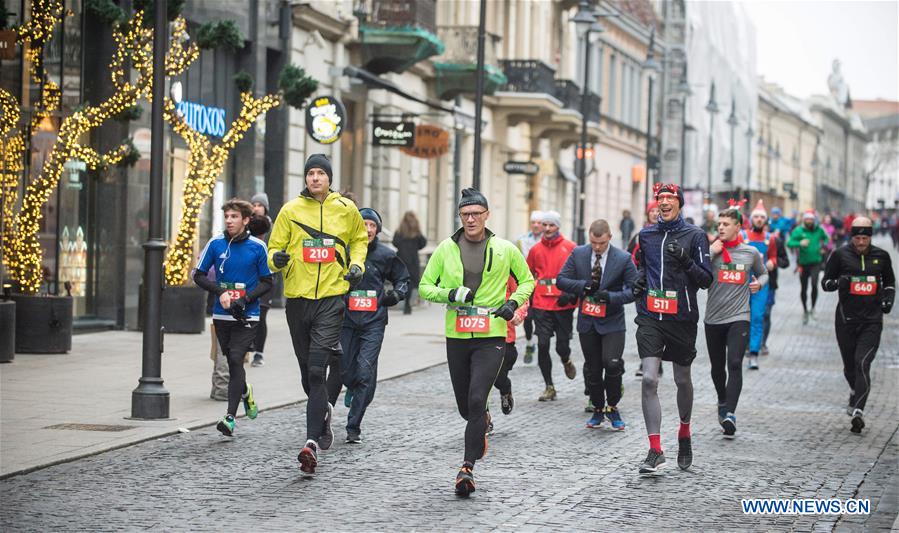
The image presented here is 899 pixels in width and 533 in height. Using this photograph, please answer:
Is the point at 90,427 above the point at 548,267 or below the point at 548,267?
below

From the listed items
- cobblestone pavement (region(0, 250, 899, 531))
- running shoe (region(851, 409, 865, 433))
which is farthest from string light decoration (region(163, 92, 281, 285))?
running shoe (region(851, 409, 865, 433))

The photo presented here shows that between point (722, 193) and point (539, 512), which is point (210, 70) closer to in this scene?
point (539, 512)

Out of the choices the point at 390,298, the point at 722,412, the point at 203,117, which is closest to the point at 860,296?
the point at 722,412

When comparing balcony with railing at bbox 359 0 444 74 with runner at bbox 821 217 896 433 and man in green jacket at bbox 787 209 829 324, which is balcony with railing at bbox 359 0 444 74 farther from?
runner at bbox 821 217 896 433

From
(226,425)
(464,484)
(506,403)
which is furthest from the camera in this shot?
(506,403)

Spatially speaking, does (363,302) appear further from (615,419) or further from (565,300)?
(565,300)

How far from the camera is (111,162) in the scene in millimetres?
20031

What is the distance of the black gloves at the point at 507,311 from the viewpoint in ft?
31.1

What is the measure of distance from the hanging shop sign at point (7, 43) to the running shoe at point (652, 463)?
33.7ft

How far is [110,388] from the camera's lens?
14594 mm

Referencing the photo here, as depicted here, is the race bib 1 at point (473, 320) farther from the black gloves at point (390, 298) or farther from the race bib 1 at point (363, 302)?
the race bib 1 at point (363, 302)

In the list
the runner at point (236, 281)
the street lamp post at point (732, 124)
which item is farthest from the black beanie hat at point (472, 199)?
the street lamp post at point (732, 124)

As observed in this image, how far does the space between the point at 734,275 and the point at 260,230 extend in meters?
3.97

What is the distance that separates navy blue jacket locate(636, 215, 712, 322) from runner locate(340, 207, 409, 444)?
1855mm
